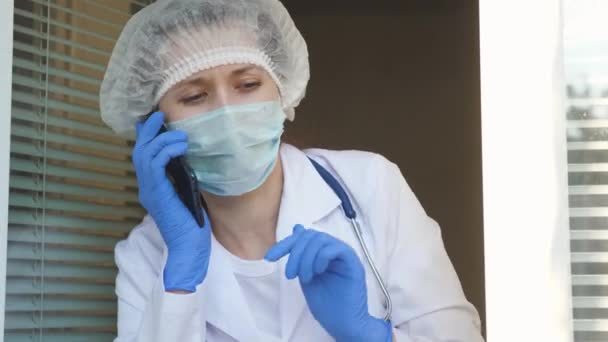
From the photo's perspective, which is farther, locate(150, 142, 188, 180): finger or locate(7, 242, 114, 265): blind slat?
Answer: locate(7, 242, 114, 265): blind slat

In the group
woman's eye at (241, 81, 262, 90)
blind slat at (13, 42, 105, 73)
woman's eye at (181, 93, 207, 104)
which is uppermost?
blind slat at (13, 42, 105, 73)

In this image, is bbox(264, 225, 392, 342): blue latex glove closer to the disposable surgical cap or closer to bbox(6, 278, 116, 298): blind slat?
the disposable surgical cap

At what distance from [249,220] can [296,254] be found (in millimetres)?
367

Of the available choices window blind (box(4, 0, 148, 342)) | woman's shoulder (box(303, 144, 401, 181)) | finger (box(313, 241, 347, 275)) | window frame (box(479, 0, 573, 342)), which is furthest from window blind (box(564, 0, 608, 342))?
window blind (box(4, 0, 148, 342))

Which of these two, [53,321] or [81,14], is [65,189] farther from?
[81,14]

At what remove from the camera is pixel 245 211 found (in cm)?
180

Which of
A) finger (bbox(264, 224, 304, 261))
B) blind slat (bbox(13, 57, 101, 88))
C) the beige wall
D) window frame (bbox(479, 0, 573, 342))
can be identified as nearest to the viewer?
window frame (bbox(479, 0, 573, 342))

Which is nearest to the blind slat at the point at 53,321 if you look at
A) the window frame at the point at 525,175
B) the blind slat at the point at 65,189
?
the blind slat at the point at 65,189

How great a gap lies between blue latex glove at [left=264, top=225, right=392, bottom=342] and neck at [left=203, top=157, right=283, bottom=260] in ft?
0.70

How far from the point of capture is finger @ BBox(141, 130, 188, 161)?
1646 mm

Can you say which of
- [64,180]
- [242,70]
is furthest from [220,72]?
[64,180]

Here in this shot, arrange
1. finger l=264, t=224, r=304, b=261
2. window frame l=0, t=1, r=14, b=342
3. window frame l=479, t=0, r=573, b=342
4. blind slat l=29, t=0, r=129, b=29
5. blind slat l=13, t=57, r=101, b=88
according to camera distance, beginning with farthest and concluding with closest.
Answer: blind slat l=29, t=0, r=129, b=29, blind slat l=13, t=57, r=101, b=88, window frame l=0, t=1, r=14, b=342, finger l=264, t=224, r=304, b=261, window frame l=479, t=0, r=573, b=342

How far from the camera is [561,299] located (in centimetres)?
119

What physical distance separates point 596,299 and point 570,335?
2.2 inches
